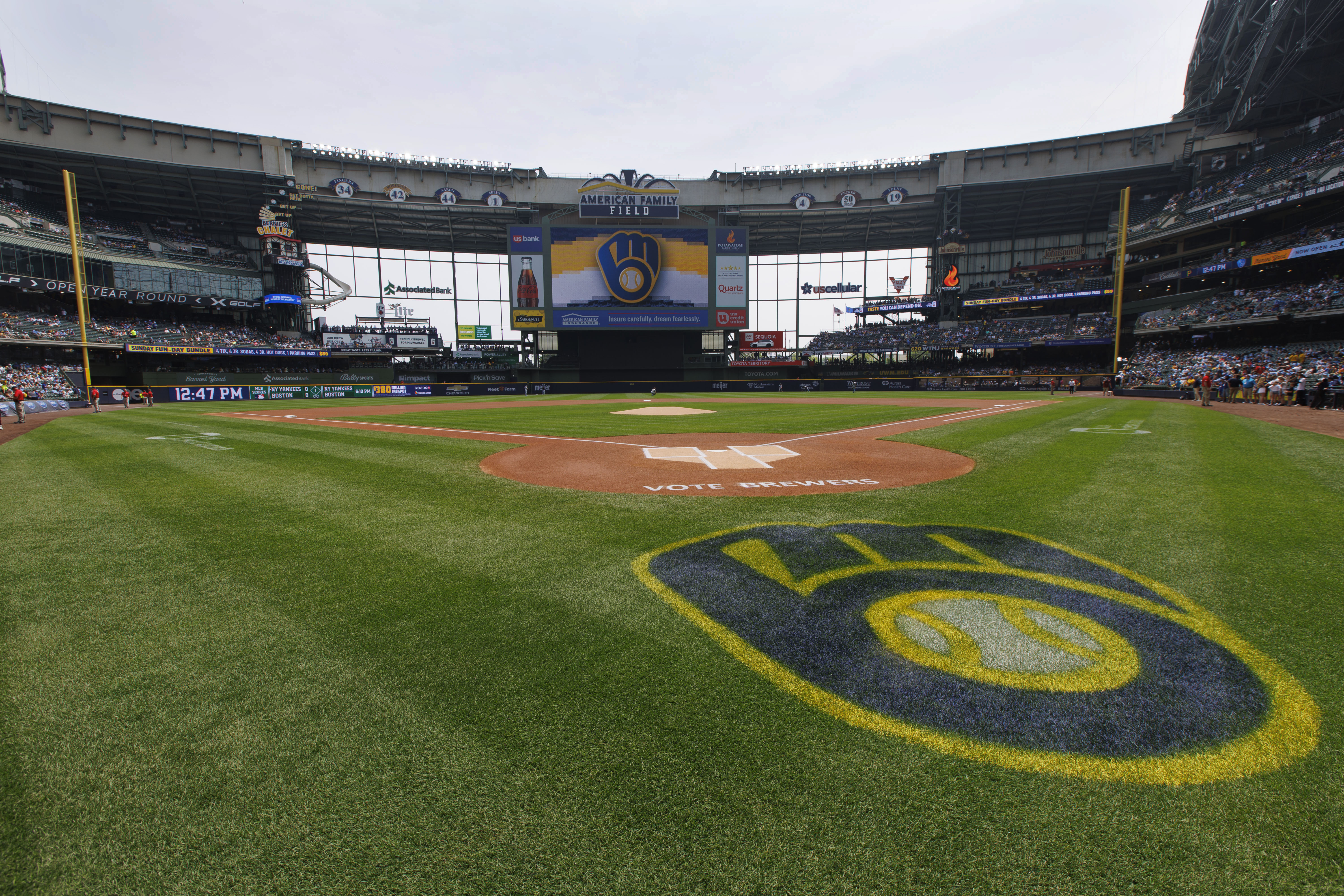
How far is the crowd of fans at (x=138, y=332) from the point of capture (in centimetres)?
Answer: 3503

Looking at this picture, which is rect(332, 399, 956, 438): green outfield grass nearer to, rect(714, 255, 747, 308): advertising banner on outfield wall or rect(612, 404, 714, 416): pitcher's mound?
rect(612, 404, 714, 416): pitcher's mound

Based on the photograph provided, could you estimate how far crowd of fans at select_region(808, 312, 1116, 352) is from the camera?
46.5m

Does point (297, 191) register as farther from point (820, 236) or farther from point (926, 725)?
point (926, 725)

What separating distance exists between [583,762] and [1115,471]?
27.9ft

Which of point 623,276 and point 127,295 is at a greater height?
point 623,276

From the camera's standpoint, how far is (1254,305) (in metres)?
32.4

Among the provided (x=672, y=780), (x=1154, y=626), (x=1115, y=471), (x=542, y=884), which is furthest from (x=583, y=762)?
(x=1115, y=471)

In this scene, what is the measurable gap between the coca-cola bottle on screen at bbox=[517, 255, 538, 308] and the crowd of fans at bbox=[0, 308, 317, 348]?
19.7 m

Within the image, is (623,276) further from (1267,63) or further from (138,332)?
(1267,63)

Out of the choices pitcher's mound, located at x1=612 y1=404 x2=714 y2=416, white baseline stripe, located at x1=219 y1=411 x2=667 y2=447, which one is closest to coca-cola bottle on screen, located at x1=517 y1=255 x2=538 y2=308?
white baseline stripe, located at x1=219 y1=411 x2=667 y2=447

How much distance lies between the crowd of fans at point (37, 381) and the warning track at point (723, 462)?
107 feet

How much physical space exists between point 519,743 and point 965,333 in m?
59.1

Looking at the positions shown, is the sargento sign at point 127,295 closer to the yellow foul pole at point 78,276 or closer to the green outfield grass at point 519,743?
Answer: the yellow foul pole at point 78,276

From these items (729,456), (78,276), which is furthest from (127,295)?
(729,456)
